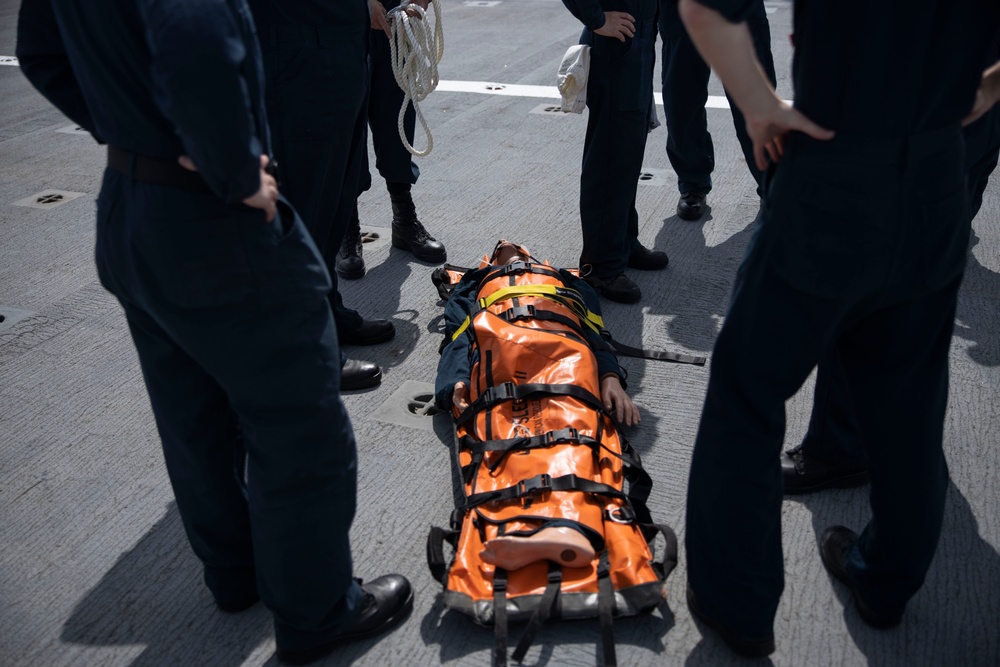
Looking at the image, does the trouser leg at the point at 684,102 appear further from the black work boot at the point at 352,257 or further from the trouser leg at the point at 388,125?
the black work boot at the point at 352,257

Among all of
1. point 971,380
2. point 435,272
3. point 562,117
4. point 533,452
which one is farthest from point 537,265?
point 562,117

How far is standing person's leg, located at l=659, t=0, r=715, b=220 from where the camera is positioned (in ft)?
13.9

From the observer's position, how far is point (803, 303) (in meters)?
1.68

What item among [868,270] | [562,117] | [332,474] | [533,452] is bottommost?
[562,117]

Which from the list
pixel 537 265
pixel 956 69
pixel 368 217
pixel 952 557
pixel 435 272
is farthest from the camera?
pixel 368 217

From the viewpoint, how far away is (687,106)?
14.3 feet

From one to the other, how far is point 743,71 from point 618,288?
7.24 ft

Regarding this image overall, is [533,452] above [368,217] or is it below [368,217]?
above

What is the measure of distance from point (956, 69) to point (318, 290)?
1.29 meters

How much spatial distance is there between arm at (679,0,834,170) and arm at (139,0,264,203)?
816 mm

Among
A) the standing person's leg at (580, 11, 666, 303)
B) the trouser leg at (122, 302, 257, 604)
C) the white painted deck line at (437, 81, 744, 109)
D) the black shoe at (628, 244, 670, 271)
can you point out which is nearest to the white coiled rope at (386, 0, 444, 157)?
the standing person's leg at (580, 11, 666, 303)

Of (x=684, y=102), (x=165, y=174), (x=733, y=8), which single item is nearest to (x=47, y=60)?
(x=165, y=174)

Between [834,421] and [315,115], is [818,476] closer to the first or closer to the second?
[834,421]

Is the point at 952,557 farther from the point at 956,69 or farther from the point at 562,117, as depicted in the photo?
the point at 562,117
